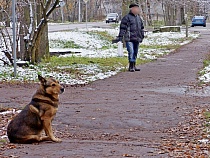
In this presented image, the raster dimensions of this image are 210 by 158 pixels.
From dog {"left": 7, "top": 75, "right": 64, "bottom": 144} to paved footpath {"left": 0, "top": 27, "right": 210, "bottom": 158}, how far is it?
0.68 feet

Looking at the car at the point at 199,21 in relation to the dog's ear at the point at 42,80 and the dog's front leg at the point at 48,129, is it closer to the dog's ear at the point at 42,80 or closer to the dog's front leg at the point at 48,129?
the dog's ear at the point at 42,80

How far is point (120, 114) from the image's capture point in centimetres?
1039

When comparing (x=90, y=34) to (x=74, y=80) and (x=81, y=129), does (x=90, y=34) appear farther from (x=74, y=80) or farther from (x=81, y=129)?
(x=81, y=129)

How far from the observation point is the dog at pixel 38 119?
7422 millimetres

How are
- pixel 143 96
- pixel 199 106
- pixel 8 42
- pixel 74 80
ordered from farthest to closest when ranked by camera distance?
pixel 8 42, pixel 74 80, pixel 143 96, pixel 199 106

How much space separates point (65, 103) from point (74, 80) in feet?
12.5

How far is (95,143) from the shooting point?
7426 millimetres

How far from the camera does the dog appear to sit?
7422mm

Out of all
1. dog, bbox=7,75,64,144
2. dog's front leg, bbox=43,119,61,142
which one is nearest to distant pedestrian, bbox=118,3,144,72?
dog, bbox=7,75,64,144

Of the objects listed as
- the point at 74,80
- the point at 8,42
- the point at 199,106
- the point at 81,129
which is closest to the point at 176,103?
the point at 199,106

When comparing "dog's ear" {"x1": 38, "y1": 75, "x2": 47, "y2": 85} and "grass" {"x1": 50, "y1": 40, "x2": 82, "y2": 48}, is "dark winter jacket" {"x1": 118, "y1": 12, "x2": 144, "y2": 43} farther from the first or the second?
"grass" {"x1": 50, "y1": 40, "x2": 82, "y2": 48}

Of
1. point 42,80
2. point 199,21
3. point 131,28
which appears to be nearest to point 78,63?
point 131,28

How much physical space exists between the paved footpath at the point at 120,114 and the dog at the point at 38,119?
207mm

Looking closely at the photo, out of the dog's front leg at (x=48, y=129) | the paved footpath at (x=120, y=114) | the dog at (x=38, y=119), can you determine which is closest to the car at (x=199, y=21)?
the paved footpath at (x=120, y=114)
